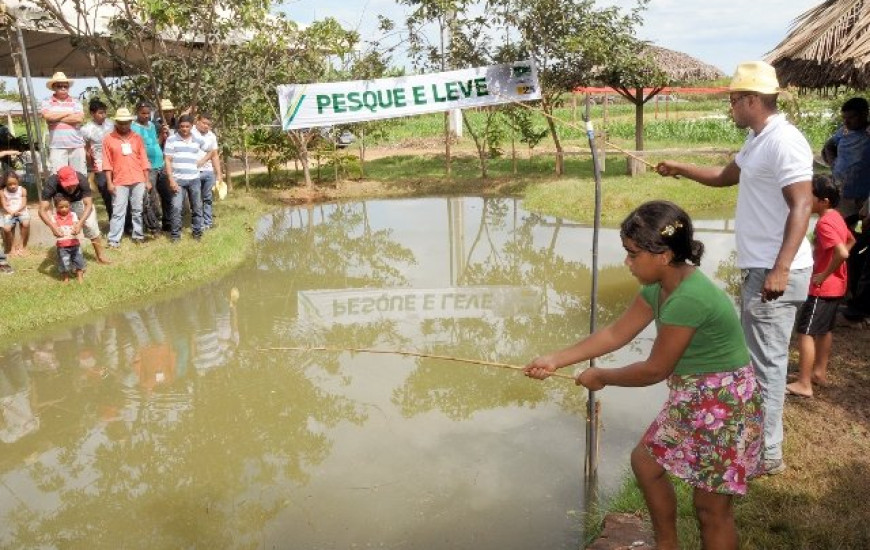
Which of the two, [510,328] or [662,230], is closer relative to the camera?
[662,230]

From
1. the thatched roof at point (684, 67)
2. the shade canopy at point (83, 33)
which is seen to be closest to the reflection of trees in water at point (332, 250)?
the shade canopy at point (83, 33)

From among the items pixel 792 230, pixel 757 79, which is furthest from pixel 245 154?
pixel 792 230

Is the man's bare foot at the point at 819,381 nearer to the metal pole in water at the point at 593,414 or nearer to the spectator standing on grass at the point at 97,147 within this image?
the metal pole in water at the point at 593,414

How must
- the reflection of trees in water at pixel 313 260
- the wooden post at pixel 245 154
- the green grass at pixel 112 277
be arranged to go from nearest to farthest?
the green grass at pixel 112 277 → the reflection of trees in water at pixel 313 260 → the wooden post at pixel 245 154

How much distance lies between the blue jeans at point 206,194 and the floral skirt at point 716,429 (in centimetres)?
743

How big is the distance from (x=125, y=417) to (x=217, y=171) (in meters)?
5.14

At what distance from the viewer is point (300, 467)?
3.62m

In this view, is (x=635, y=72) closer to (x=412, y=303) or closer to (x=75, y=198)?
(x=412, y=303)

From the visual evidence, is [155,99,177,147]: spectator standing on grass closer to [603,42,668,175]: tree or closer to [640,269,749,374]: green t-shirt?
[603,42,668,175]: tree

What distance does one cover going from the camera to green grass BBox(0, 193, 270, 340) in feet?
19.7

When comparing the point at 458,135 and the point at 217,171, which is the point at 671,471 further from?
the point at 458,135

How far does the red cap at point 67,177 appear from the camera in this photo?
685cm

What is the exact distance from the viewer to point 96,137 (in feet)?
27.5

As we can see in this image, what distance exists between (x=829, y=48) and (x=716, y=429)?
3794 mm
